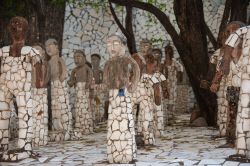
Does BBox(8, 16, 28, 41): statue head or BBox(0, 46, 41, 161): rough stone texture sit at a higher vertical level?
BBox(8, 16, 28, 41): statue head

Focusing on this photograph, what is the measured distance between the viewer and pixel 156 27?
17.3 meters

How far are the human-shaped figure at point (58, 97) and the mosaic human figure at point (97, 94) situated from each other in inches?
95.4

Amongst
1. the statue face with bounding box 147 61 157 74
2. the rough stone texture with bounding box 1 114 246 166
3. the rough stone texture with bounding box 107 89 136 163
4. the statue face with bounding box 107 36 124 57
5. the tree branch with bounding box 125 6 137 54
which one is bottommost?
the rough stone texture with bounding box 1 114 246 166

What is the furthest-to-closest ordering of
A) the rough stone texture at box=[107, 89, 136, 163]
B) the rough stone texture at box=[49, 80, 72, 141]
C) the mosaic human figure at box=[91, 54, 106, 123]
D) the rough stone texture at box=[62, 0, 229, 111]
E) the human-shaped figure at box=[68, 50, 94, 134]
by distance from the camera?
the rough stone texture at box=[62, 0, 229, 111], the mosaic human figure at box=[91, 54, 106, 123], the human-shaped figure at box=[68, 50, 94, 134], the rough stone texture at box=[49, 80, 72, 141], the rough stone texture at box=[107, 89, 136, 163]

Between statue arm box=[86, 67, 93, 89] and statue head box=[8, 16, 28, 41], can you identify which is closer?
statue head box=[8, 16, 28, 41]

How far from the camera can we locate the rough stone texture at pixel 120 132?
23.5ft

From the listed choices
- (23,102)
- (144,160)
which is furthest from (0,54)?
(144,160)

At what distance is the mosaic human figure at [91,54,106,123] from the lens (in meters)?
13.3

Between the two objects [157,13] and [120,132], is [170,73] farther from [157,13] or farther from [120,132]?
[120,132]

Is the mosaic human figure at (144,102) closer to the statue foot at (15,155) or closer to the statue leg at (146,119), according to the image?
the statue leg at (146,119)

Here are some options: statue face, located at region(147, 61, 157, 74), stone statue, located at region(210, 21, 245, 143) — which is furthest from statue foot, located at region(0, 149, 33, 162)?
stone statue, located at region(210, 21, 245, 143)

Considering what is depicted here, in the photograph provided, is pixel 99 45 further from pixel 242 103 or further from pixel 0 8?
pixel 242 103

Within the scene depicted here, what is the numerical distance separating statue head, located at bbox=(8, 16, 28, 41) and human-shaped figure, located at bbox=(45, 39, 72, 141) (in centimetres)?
208

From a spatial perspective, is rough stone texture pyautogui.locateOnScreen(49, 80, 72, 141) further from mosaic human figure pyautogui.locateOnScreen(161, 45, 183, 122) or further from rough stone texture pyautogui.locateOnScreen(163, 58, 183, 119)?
rough stone texture pyautogui.locateOnScreen(163, 58, 183, 119)
